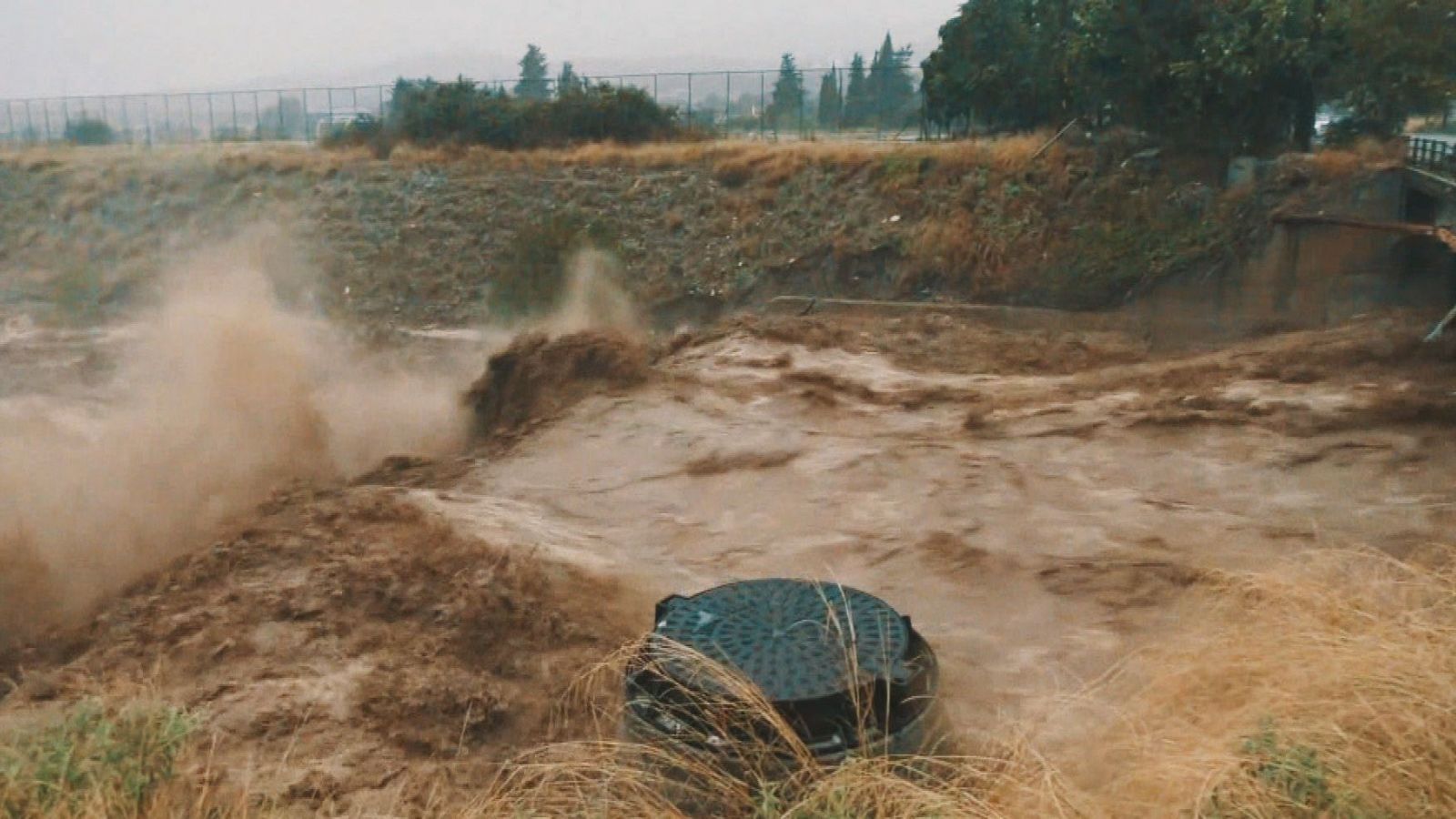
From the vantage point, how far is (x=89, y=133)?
57812 millimetres

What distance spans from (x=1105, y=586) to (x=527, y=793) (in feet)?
14.1

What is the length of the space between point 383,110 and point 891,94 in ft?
56.5

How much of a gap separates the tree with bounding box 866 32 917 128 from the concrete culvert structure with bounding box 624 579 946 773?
42.1m

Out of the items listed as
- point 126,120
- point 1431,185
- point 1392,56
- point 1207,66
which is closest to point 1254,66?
point 1207,66

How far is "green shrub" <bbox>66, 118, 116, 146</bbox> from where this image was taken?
186 feet

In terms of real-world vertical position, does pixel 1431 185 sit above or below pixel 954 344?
above

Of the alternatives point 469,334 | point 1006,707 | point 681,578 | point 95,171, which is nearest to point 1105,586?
point 1006,707

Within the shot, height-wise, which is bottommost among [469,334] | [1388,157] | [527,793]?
[469,334]

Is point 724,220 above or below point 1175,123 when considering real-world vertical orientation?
below

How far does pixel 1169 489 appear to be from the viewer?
34.7 ft

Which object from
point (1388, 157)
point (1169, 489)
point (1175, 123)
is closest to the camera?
point (1169, 489)

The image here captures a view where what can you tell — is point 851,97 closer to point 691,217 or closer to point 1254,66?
point 691,217

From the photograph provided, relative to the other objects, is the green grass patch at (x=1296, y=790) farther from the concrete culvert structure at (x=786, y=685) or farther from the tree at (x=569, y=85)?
the tree at (x=569, y=85)

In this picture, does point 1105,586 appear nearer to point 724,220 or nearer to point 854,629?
point 854,629
